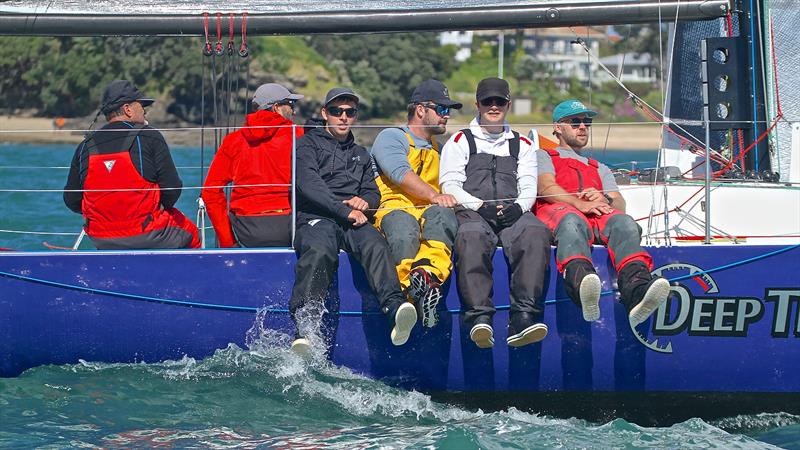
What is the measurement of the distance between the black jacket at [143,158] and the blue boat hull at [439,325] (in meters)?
0.43

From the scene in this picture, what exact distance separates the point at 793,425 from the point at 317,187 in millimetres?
2769

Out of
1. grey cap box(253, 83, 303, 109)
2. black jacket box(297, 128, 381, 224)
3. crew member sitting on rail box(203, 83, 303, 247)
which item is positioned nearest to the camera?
black jacket box(297, 128, 381, 224)

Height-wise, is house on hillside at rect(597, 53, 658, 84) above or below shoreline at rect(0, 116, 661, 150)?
above

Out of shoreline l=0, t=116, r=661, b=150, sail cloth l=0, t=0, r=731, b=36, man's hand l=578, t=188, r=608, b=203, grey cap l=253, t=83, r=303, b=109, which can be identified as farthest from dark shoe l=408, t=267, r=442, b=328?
shoreline l=0, t=116, r=661, b=150

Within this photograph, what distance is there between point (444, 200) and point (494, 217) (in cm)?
29

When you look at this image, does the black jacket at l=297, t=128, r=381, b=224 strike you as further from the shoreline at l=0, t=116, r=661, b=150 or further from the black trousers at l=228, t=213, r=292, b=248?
the shoreline at l=0, t=116, r=661, b=150

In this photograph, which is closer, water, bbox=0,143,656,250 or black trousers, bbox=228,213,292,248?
black trousers, bbox=228,213,292,248

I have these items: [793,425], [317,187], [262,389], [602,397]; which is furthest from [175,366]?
[793,425]

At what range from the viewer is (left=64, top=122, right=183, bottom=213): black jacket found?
6039mm

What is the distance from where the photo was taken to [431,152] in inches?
240

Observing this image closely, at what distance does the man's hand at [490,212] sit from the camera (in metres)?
5.88

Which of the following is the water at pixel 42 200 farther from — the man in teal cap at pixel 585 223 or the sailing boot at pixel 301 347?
the man in teal cap at pixel 585 223

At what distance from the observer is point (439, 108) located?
236 inches

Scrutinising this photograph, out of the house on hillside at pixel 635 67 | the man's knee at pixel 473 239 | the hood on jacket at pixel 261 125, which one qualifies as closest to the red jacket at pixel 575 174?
the man's knee at pixel 473 239
